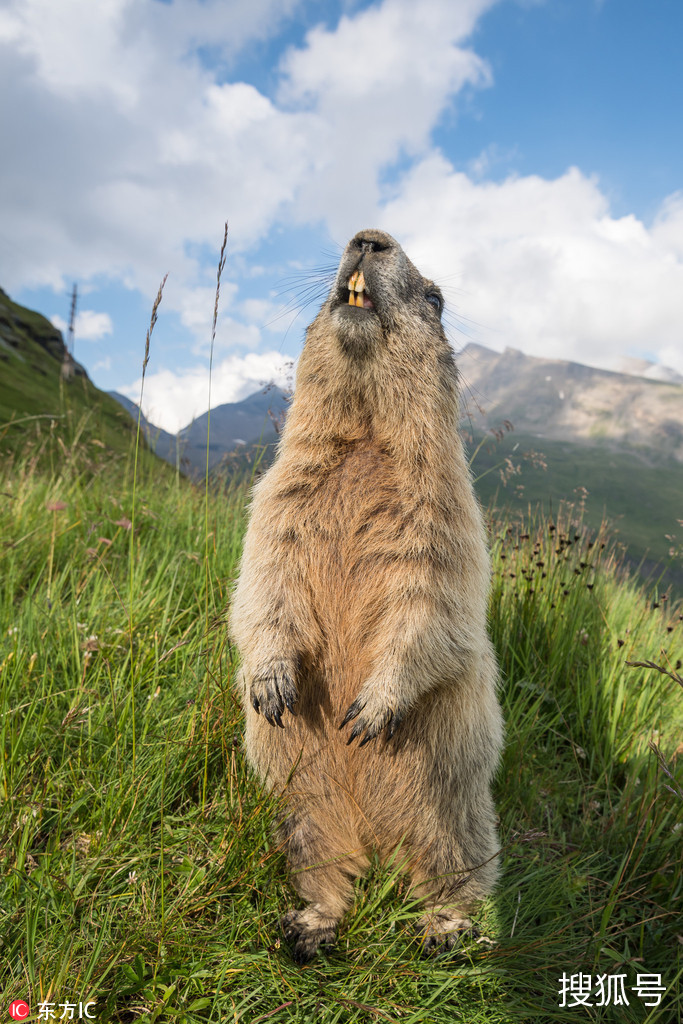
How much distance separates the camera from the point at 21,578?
4.05 meters

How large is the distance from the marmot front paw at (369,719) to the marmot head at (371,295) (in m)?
1.58

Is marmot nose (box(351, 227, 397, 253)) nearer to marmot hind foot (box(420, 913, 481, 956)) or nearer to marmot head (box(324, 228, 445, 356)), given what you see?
marmot head (box(324, 228, 445, 356))

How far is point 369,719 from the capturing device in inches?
90.7

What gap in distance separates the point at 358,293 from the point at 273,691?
1.85 m

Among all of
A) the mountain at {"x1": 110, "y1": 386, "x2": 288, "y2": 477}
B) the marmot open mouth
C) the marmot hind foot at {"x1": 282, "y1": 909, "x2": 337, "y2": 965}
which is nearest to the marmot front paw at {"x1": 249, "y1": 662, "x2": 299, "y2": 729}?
the marmot hind foot at {"x1": 282, "y1": 909, "x2": 337, "y2": 965}

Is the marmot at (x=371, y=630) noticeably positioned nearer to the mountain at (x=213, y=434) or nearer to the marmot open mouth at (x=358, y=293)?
the marmot open mouth at (x=358, y=293)

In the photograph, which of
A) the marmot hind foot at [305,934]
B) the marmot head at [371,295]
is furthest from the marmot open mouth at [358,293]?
the marmot hind foot at [305,934]

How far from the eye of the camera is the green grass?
1935 mm

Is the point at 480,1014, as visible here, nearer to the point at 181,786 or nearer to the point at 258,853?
the point at 258,853

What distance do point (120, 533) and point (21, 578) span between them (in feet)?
2.74

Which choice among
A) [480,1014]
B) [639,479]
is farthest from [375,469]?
[639,479]

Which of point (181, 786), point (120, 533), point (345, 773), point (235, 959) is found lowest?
point (235, 959)

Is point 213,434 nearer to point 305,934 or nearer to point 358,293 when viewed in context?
point 358,293

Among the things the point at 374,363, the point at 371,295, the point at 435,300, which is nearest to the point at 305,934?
the point at 374,363
